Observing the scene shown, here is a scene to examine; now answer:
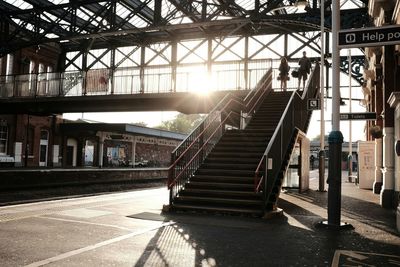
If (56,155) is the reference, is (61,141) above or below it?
above

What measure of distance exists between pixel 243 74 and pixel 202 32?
595 centimetres

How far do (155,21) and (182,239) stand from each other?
15.4 metres

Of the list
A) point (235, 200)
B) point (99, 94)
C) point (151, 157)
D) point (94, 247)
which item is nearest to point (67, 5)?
point (99, 94)

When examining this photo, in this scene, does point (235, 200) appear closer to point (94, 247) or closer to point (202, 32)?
point (94, 247)

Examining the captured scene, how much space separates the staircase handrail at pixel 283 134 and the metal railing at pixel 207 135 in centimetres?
184

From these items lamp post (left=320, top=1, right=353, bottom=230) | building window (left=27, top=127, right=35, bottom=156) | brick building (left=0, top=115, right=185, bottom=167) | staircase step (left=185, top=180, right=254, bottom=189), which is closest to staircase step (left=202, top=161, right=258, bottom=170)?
staircase step (left=185, top=180, right=254, bottom=189)

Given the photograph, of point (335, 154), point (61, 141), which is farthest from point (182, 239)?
point (61, 141)

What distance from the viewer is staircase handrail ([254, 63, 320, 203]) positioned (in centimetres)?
1005

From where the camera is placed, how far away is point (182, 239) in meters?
7.21

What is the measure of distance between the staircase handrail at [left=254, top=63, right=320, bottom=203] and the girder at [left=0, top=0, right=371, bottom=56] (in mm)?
3329

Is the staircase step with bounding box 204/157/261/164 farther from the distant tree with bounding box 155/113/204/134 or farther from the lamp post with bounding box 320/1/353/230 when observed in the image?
the distant tree with bounding box 155/113/204/134

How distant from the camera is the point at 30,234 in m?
7.22

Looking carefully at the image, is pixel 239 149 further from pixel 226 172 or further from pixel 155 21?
pixel 155 21

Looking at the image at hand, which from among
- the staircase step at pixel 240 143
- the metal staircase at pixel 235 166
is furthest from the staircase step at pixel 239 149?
the staircase step at pixel 240 143
